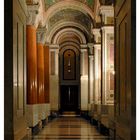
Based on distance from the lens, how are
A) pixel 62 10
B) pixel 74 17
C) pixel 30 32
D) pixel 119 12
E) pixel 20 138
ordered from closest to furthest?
pixel 20 138 < pixel 119 12 < pixel 30 32 < pixel 62 10 < pixel 74 17

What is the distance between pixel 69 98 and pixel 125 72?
3185 centimetres

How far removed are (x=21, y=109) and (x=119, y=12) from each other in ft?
6.60

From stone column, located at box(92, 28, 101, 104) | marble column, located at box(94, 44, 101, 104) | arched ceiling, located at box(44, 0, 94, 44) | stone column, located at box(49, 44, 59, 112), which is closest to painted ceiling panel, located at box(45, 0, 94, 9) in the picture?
arched ceiling, located at box(44, 0, 94, 44)

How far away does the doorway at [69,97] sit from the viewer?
36.3m

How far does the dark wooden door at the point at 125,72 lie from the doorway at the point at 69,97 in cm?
3003

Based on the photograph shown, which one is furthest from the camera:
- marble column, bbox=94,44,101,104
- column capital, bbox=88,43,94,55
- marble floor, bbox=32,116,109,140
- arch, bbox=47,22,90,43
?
arch, bbox=47,22,90,43

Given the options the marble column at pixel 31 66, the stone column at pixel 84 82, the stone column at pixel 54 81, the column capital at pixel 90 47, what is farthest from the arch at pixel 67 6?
the marble column at pixel 31 66

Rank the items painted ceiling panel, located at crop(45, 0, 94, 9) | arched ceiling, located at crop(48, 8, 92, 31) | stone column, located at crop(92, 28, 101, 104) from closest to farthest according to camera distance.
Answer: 1. stone column, located at crop(92, 28, 101, 104)
2. painted ceiling panel, located at crop(45, 0, 94, 9)
3. arched ceiling, located at crop(48, 8, 92, 31)

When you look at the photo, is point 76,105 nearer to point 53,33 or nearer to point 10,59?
point 53,33

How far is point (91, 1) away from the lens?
20.4 m

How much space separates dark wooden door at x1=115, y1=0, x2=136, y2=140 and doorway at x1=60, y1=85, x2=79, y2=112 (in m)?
30.0

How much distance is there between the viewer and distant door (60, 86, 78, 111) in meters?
36.4

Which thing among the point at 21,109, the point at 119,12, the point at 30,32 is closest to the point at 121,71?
the point at 119,12

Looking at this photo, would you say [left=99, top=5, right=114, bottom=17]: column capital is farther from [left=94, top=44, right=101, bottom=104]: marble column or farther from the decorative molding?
the decorative molding
